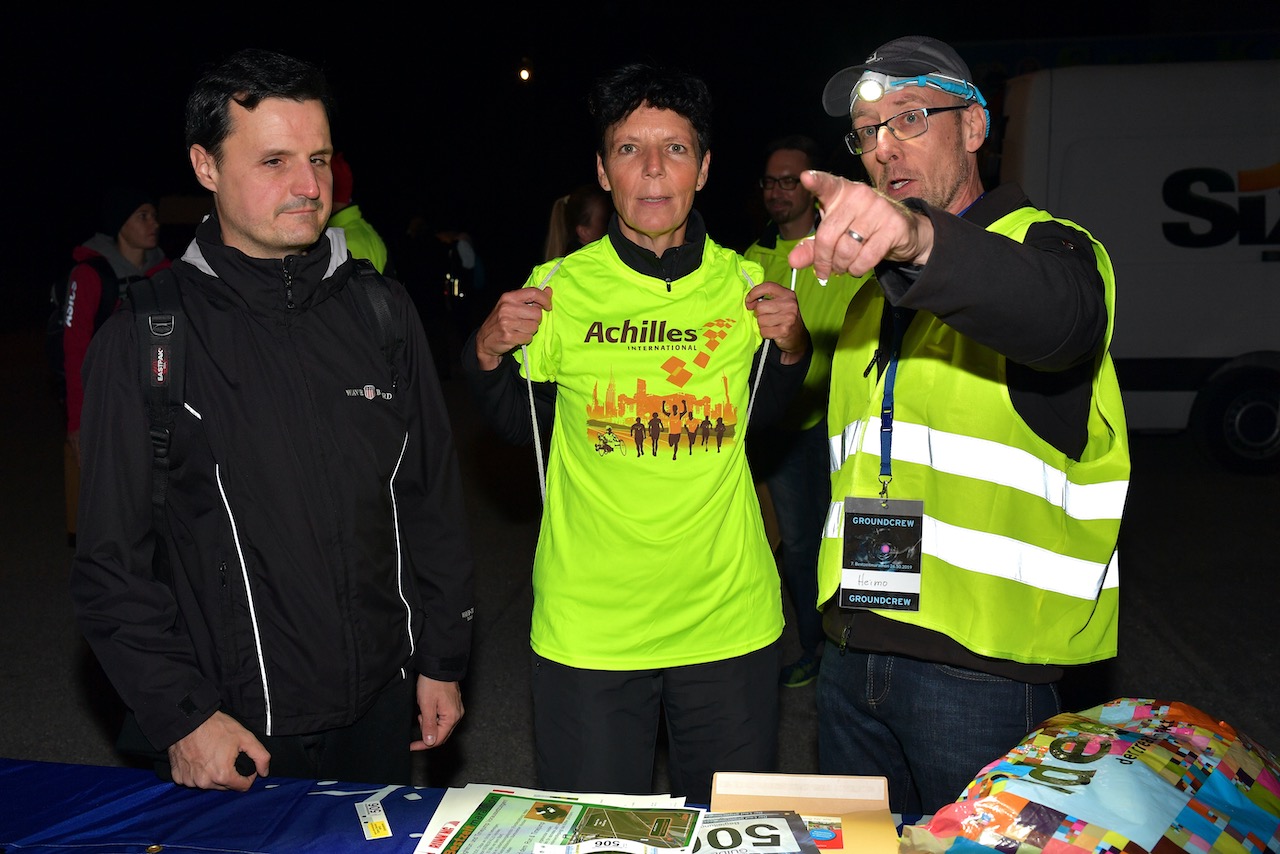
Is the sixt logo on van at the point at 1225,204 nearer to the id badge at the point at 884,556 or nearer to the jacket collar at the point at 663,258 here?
the jacket collar at the point at 663,258

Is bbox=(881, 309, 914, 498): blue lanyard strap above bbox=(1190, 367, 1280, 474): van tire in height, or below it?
above

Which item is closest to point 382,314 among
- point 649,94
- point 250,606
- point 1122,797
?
point 250,606

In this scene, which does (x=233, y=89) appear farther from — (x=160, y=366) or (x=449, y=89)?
(x=449, y=89)

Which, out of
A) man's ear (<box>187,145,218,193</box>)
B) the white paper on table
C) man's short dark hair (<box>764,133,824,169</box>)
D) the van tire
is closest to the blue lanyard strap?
the white paper on table

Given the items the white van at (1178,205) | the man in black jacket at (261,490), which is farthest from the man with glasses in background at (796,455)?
the white van at (1178,205)

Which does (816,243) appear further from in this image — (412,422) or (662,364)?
(412,422)

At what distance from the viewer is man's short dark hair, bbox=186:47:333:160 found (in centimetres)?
228

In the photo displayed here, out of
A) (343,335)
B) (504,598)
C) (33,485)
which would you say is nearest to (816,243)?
(343,335)

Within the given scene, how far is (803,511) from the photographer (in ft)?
15.6

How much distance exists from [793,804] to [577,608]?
88 cm

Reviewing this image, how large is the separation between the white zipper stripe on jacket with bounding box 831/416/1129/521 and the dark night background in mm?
20226

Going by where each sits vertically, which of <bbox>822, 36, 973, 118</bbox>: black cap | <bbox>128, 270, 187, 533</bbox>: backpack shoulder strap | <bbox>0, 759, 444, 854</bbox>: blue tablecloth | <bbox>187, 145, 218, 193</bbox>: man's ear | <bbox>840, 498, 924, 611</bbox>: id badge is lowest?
<bbox>0, 759, 444, 854</bbox>: blue tablecloth

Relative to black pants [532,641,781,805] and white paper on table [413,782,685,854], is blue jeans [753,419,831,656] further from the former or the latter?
white paper on table [413,782,685,854]

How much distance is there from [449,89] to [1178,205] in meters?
30.5
